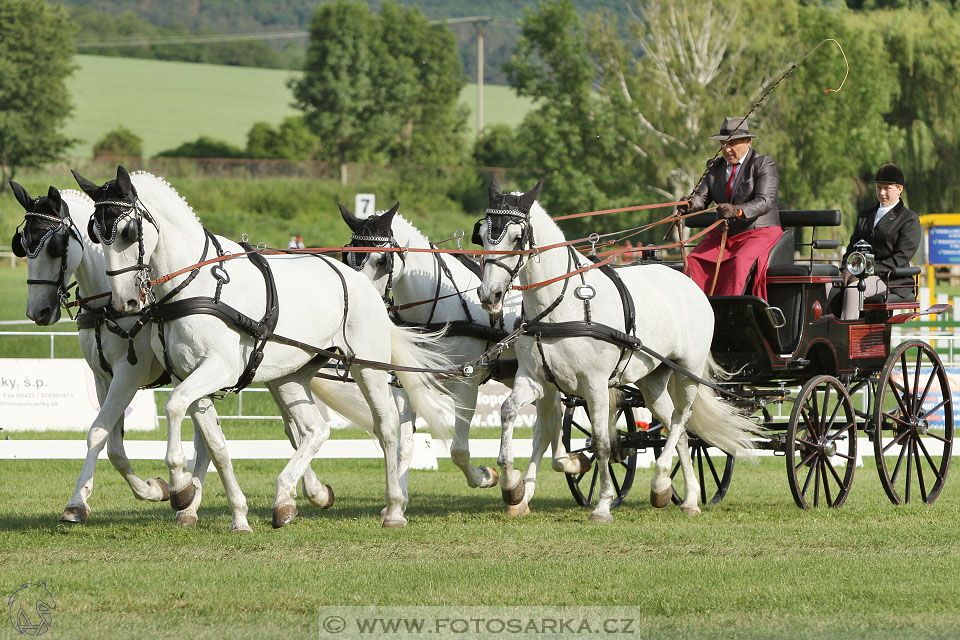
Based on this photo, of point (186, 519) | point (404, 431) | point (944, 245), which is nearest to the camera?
point (186, 519)

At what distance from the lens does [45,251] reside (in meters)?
7.82

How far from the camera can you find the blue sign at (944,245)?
83.3 ft

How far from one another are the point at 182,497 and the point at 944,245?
2100 centimetres

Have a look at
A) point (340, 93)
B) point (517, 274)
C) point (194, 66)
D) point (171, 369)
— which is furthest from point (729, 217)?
point (194, 66)

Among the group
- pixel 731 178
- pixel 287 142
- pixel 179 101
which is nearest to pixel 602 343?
pixel 731 178

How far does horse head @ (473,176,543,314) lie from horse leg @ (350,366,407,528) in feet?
3.61

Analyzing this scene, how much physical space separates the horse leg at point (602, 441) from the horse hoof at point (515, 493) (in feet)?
1.59

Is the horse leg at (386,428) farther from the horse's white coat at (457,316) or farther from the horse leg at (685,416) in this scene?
→ the horse leg at (685,416)

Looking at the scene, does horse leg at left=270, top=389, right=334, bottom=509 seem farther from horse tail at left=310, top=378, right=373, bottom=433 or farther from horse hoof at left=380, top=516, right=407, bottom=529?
horse hoof at left=380, top=516, right=407, bottom=529

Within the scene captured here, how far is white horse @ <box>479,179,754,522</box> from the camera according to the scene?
25.8ft

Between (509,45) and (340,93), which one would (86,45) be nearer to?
(340,93)

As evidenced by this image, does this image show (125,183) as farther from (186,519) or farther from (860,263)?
(860,263)

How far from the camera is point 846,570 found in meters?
6.59

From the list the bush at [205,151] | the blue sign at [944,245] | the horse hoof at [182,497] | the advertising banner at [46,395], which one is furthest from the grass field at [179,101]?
the horse hoof at [182,497]
